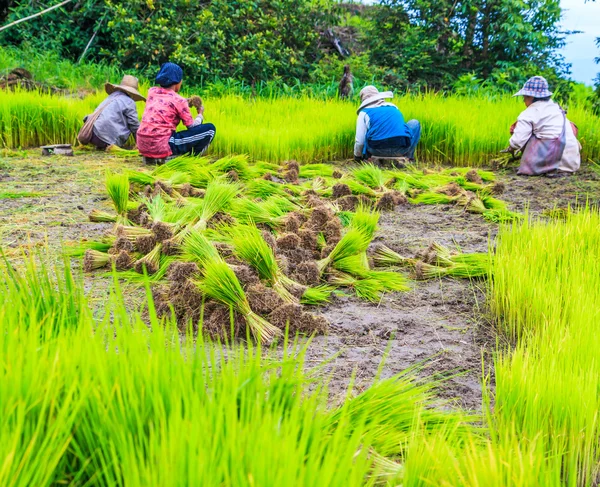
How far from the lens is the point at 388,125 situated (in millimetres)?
6199

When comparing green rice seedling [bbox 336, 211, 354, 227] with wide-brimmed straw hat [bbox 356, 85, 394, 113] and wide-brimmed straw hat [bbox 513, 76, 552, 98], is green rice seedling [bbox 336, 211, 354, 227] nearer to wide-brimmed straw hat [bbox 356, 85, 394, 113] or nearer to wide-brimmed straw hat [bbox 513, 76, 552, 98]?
wide-brimmed straw hat [bbox 356, 85, 394, 113]

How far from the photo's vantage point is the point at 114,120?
6410mm

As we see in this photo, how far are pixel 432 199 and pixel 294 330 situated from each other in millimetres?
2603

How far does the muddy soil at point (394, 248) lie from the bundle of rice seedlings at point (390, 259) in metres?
0.19

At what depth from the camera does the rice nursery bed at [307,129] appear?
20.5 feet

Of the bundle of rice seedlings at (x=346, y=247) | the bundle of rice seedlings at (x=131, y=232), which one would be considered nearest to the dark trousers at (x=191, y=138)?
the bundle of rice seedlings at (x=131, y=232)

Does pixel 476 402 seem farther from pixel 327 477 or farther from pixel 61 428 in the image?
pixel 61 428

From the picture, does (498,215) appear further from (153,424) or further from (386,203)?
(153,424)

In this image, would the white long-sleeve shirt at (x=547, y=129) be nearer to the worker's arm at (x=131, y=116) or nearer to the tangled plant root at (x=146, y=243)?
the worker's arm at (x=131, y=116)

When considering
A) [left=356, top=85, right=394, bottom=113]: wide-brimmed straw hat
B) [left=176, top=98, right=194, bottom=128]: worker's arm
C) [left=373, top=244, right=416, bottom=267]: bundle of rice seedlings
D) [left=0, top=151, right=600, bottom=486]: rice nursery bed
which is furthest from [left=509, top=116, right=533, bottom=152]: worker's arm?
[left=373, top=244, right=416, bottom=267]: bundle of rice seedlings

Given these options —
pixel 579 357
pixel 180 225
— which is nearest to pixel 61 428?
pixel 579 357

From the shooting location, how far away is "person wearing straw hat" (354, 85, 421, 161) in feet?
20.4

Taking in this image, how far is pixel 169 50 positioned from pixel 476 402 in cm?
856

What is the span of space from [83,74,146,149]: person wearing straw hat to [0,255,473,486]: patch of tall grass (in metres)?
5.05
